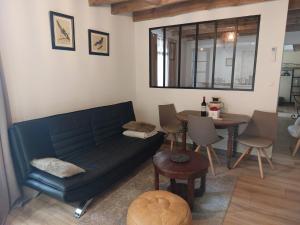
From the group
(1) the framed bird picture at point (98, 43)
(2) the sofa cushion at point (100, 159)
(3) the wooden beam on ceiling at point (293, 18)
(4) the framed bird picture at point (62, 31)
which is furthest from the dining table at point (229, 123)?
(3) the wooden beam on ceiling at point (293, 18)

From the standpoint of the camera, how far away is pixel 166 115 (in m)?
3.72

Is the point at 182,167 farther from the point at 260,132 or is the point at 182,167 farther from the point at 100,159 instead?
the point at 260,132

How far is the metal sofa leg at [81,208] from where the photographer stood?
2.02 meters

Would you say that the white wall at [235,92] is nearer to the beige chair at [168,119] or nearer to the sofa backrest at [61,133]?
the beige chair at [168,119]

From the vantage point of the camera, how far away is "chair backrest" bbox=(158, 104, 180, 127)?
3.68 m

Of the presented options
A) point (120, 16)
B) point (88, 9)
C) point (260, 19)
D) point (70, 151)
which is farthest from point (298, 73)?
point (70, 151)

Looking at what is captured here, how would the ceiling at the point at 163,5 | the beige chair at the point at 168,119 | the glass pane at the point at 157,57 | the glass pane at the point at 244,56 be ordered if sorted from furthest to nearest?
the glass pane at the point at 244,56, the glass pane at the point at 157,57, the beige chair at the point at 168,119, the ceiling at the point at 163,5

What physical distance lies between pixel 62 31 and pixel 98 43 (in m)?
0.66

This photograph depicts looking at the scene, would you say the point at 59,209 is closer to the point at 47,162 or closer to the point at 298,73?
Answer: the point at 47,162

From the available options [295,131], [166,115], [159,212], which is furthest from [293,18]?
[159,212]

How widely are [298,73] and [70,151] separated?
9.42 meters

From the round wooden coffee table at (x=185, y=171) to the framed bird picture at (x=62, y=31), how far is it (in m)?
1.84

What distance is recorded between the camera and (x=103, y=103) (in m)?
3.50

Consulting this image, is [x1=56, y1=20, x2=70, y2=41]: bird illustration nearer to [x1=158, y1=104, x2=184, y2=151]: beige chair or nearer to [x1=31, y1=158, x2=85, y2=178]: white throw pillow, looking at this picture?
[x1=31, y1=158, x2=85, y2=178]: white throw pillow
